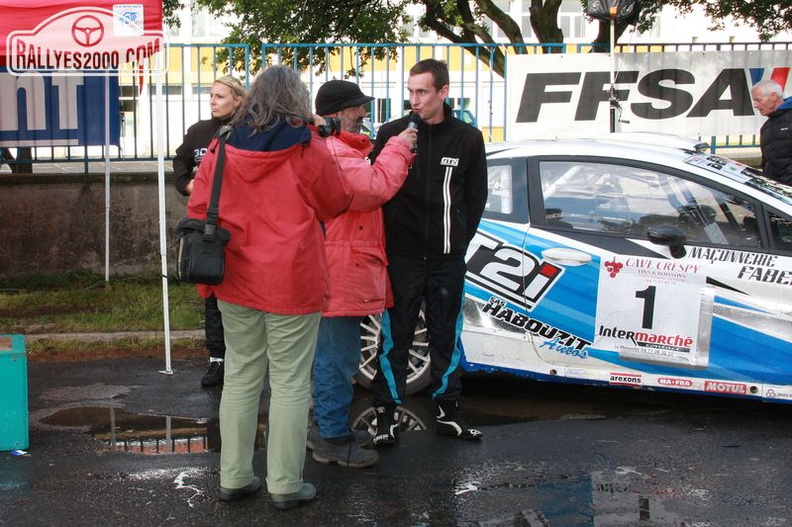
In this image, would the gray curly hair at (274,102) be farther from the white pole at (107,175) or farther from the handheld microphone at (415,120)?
the white pole at (107,175)

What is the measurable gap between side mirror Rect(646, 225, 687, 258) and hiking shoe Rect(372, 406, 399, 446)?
1663mm

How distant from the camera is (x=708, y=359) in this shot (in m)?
5.59

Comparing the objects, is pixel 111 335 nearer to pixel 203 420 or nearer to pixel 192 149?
pixel 192 149

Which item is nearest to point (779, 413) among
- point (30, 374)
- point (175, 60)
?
point (30, 374)

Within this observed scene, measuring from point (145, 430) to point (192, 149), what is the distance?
2.00 m

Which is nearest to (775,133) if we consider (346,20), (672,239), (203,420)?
(672,239)

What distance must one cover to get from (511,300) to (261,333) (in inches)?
74.9

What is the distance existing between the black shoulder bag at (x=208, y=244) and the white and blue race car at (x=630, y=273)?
6.87ft

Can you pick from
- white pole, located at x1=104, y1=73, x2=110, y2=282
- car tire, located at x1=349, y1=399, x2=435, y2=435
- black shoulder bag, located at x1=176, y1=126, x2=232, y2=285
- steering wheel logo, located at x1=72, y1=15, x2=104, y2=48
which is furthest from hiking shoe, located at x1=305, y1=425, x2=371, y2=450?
white pole, located at x1=104, y1=73, x2=110, y2=282

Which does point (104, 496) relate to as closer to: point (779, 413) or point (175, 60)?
point (779, 413)

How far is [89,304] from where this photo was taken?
895 cm

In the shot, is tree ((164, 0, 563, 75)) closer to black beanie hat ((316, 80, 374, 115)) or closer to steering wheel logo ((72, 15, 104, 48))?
steering wheel logo ((72, 15, 104, 48))

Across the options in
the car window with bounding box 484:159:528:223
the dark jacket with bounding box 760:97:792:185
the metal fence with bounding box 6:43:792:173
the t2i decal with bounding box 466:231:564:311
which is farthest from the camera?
the metal fence with bounding box 6:43:792:173

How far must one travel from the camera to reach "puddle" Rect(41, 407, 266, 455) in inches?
215
